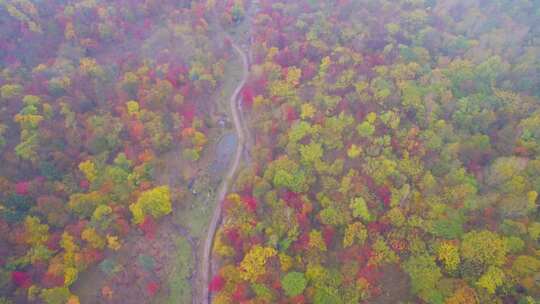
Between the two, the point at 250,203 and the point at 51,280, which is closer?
the point at 51,280

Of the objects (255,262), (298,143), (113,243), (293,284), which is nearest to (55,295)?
(113,243)

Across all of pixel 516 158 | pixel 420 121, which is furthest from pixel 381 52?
pixel 516 158

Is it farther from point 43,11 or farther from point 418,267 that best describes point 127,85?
point 418,267

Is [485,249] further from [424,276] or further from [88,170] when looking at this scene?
[88,170]

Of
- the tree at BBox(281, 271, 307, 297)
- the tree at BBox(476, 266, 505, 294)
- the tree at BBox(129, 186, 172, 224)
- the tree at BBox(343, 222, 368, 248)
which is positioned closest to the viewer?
the tree at BBox(476, 266, 505, 294)

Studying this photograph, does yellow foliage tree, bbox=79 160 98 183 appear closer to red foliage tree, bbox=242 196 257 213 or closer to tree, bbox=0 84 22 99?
tree, bbox=0 84 22 99

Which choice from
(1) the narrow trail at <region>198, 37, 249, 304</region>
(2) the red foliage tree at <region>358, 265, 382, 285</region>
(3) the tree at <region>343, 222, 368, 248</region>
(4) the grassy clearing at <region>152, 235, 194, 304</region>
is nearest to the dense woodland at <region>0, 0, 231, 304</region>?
(4) the grassy clearing at <region>152, 235, 194, 304</region>
